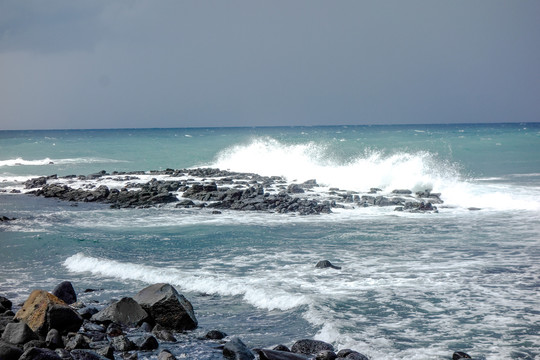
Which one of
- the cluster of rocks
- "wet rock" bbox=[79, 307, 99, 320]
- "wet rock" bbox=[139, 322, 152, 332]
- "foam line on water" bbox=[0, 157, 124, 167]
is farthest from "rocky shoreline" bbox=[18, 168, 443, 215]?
"foam line on water" bbox=[0, 157, 124, 167]

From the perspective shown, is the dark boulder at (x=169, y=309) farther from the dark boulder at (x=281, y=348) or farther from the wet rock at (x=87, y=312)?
the dark boulder at (x=281, y=348)

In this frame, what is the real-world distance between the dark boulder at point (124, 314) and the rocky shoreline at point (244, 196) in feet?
41.8

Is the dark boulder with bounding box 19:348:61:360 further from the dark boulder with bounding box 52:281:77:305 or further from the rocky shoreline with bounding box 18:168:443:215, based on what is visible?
the rocky shoreline with bounding box 18:168:443:215

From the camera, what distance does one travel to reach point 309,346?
24.8 feet

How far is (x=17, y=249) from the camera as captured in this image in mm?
15203

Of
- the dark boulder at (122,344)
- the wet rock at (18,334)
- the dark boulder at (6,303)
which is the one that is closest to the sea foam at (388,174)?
the dark boulder at (122,344)

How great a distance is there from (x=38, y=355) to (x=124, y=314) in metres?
2.22

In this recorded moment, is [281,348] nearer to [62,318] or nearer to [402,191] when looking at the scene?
[62,318]

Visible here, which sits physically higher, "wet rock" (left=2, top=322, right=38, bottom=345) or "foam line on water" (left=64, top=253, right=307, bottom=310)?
"wet rock" (left=2, top=322, right=38, bottom=345)

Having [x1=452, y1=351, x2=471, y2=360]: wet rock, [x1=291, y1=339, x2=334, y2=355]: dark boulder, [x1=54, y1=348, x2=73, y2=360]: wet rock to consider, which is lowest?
[x1=291, y1=339, x2=334, y2=355]: dark boulder

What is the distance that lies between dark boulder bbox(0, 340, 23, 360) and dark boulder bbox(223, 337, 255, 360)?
2575 mm

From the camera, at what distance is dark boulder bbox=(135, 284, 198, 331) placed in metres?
8.59

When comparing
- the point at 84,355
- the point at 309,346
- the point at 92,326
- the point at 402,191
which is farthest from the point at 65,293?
the point at 402,191

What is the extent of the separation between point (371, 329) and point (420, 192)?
59.7ft
